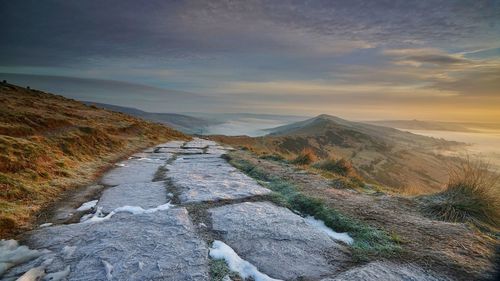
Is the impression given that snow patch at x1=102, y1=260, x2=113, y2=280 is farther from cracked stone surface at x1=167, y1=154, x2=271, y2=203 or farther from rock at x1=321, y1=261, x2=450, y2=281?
cracked stone surface at x1=167, y1=154, x2=271, y2=203

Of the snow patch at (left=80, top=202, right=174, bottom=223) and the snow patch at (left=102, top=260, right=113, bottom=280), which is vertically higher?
the snow patch at (left=102, top=260, right=113, bottom=280)

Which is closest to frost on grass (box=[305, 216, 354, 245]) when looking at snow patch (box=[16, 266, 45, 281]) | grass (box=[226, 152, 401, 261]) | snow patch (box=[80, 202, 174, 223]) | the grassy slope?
grass (box=[226, 152, 401, 261])

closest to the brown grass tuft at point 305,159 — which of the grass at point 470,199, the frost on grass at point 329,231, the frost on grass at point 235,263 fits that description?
the grass at point 470,199

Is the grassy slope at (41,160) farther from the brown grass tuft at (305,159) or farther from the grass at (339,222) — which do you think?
the brown grass tuft at (305,159)

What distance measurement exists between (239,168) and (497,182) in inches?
197

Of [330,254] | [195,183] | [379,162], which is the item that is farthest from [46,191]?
[379,162]

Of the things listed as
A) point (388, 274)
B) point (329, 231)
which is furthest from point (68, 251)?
point (388, 274)

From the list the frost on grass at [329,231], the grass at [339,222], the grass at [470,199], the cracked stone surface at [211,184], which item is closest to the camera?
the grass at [339,222]

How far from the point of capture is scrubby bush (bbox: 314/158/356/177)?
8248 mm

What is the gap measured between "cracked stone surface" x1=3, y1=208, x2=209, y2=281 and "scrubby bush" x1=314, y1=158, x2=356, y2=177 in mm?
5674

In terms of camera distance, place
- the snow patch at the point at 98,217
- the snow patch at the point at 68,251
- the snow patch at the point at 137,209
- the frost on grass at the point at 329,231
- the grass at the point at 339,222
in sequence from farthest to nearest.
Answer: the snow patch at the point at 137,209, the snow patch at the point at 98,217, the frost on grass at the point at 329,231, the grass at the point at 339,222, the snow patch at the point at 68,251

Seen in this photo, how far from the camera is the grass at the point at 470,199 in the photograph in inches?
162

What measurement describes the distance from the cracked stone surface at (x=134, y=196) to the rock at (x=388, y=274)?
9.22 feet

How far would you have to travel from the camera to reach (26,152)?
638 centimetres
